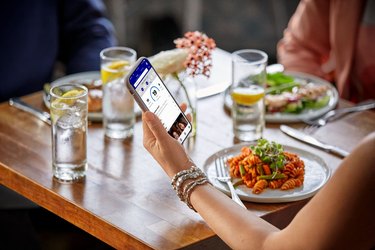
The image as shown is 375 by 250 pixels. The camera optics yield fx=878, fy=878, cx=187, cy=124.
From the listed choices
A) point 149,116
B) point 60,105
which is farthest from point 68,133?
point 149,116

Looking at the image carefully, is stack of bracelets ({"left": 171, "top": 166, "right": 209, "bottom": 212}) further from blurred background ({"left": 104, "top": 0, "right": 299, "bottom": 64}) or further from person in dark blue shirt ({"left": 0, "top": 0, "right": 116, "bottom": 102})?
blurred background ({"left": 104, "top": 0, "right": 299, "bottom": 64})

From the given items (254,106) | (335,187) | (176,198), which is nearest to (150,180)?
(176,198)

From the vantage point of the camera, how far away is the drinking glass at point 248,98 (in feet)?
7.48

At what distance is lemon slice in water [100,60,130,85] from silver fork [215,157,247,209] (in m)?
0.36

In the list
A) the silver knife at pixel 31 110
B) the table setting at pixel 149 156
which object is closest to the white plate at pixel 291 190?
the table setting at pixel 149 156

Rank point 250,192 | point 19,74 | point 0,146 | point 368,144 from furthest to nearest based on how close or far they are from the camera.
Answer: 1. point 19,74
2. point 0,146
3. point 250,192
4. point 368,144

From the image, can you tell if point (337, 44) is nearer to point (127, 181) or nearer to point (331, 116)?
point (331, 116)

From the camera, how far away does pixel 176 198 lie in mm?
1971

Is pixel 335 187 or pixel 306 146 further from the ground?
pixel 335 187

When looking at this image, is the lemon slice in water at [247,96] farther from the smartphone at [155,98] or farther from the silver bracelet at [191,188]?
the silver bracelet at [191,188]

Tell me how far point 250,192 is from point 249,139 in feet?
1.08

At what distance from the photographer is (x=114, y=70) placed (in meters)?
2.28

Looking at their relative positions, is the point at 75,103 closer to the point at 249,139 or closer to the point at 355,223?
the point at 249,139

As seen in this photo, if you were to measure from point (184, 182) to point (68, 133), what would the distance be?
14.0 inches
